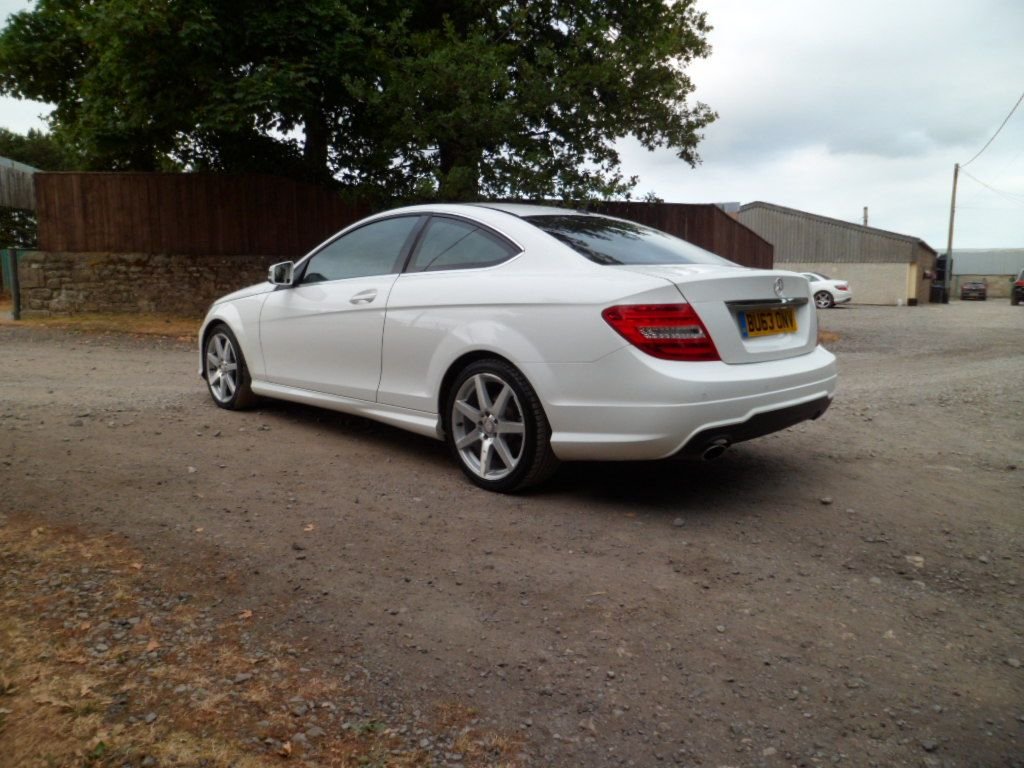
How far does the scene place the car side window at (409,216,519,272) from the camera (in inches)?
173

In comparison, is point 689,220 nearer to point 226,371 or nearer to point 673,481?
point 226,371

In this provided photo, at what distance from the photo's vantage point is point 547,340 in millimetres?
3871

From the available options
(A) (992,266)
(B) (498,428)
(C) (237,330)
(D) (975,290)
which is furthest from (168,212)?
(A) (992,266)

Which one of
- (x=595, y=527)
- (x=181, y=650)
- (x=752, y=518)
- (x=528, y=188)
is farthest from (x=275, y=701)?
(x=528, y=188)

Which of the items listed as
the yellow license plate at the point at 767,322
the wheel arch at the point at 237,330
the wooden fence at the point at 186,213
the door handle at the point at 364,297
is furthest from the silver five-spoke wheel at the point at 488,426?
the wooden fence at the point at 186,213

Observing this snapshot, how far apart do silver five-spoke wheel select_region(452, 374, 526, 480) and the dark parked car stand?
60.8 meters

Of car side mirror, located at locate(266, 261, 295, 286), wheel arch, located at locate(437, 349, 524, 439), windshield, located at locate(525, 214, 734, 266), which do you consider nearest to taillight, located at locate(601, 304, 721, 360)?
windshield, located at locate(525, 214, 734, 266)

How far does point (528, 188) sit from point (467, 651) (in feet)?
39.1

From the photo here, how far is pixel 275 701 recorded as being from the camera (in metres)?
2.22

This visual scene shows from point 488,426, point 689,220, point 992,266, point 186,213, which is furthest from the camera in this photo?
point 992,266

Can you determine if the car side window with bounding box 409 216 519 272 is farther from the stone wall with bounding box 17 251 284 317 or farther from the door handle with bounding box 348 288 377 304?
the stone wall with bounding box 17 251 284 317

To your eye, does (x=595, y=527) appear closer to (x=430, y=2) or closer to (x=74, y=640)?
(x=74, y=640)

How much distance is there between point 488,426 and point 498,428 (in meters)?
0.07

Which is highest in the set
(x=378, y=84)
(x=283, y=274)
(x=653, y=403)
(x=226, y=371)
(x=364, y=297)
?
(x=378, y=84)
